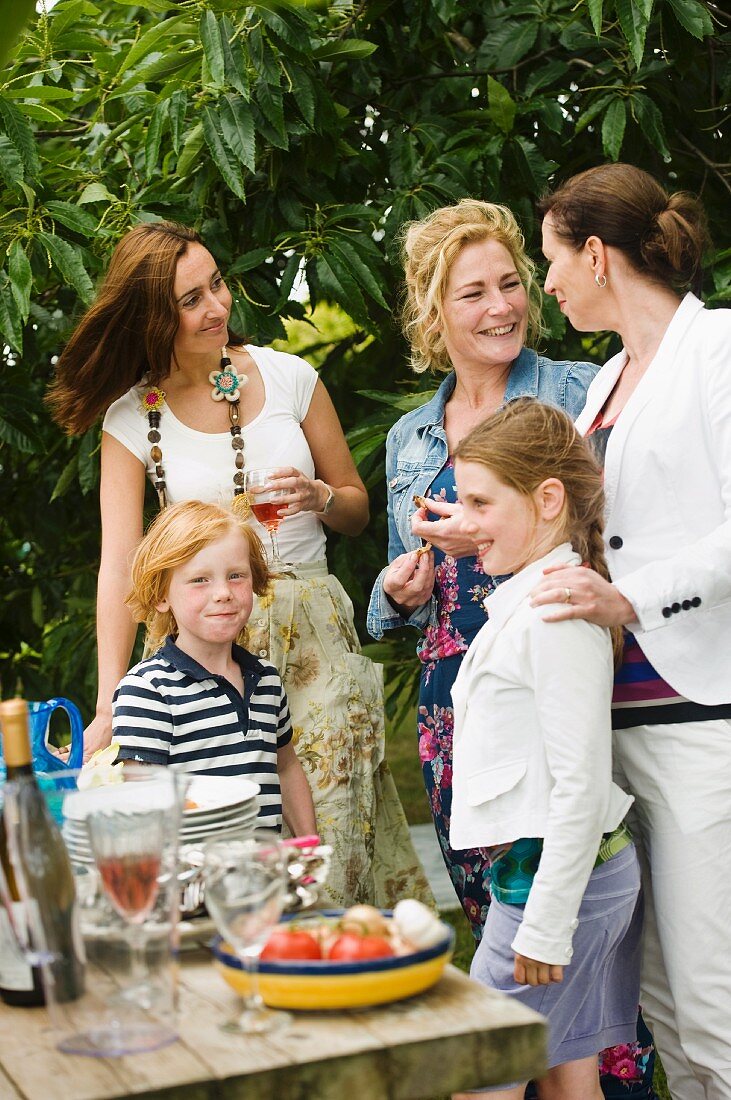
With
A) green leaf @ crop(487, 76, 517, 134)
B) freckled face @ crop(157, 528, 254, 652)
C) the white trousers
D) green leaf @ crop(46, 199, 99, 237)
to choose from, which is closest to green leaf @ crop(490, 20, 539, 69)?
green leaf @ crop(487, 76, 517, 134)

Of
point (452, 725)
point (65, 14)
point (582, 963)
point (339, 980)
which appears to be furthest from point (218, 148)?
point (339, 980)

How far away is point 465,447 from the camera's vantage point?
2299 millimetres

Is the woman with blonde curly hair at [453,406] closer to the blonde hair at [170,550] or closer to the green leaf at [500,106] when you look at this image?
the blonde hair at [170,550]

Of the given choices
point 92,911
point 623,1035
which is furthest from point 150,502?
point 92,911

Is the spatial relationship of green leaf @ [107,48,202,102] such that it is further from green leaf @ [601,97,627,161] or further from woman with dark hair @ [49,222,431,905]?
green leaf @ [601,97,627,161]

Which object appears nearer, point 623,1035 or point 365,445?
point 623,1035

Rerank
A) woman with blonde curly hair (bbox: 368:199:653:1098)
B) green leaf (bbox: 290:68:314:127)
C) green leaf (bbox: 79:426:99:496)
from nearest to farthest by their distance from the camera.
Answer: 1. woman with blonde curly hair (bbox: 368:199:653:1098)
2. green leaf (bbox: 290:68:314:127)
3. green leaf (bbox: 79:426:99:496)

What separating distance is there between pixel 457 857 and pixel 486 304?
116cm

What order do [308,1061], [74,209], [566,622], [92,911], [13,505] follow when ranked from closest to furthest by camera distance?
1. [308,1061]
2. [92,911]
3. [566,622]
4. [74,209]
5. [13,505]

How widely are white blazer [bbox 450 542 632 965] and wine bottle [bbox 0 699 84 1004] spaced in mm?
861

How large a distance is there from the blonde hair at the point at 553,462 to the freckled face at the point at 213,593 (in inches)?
22.1

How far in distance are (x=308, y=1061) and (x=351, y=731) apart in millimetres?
1694

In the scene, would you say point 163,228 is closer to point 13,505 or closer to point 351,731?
point 351,731

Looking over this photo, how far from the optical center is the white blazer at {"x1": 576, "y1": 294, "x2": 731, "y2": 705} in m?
2.17
